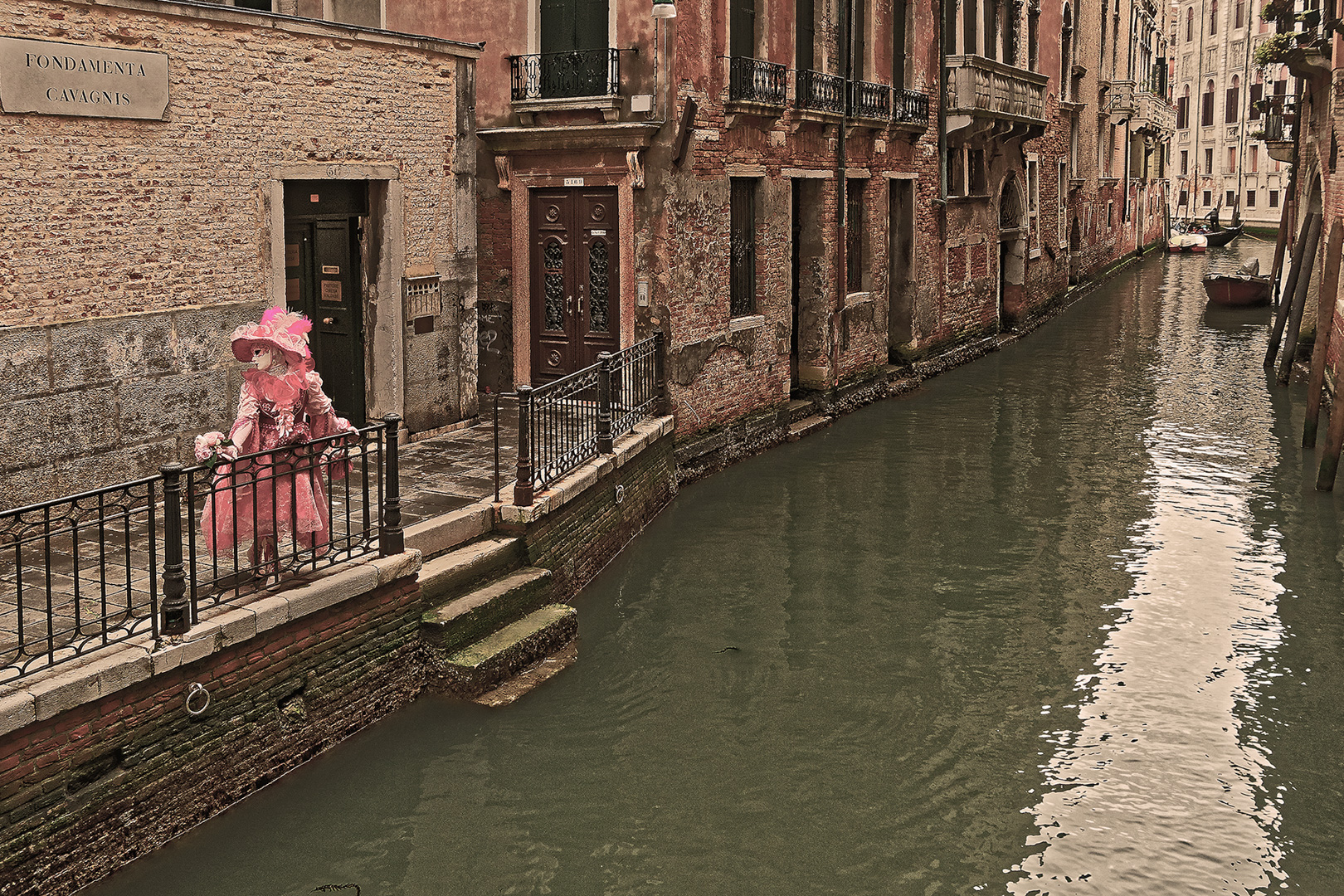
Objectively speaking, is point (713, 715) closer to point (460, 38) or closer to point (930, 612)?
point (930, 612)

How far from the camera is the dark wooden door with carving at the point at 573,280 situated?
13.8m

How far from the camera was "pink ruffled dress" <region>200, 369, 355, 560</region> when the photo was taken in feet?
22.4

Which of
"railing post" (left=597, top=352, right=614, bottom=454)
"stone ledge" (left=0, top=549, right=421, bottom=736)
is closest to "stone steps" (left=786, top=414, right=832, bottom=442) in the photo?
"railing post" (left=597, top=352, right=614, bottom=454)

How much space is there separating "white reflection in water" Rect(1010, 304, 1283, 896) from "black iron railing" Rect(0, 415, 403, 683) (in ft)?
13.1

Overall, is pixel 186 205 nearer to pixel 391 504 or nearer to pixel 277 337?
pixel 277 337

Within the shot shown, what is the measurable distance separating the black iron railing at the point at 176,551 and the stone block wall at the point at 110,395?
1.72ft

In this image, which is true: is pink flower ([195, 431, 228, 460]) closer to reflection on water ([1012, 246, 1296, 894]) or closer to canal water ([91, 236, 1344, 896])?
canal water ([91, 236, 1344, 896])

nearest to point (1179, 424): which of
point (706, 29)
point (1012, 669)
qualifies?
point (706, 29)

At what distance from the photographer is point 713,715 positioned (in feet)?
26.0

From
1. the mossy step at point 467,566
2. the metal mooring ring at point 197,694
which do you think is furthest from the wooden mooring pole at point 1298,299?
the metal mooring ring at point 197,694

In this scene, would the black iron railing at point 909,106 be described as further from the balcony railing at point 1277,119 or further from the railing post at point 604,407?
the balcony railing at point 1277,119

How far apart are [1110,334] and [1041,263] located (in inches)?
118

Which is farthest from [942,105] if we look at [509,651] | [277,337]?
[277,337]

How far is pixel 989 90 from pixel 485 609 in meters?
16.2
